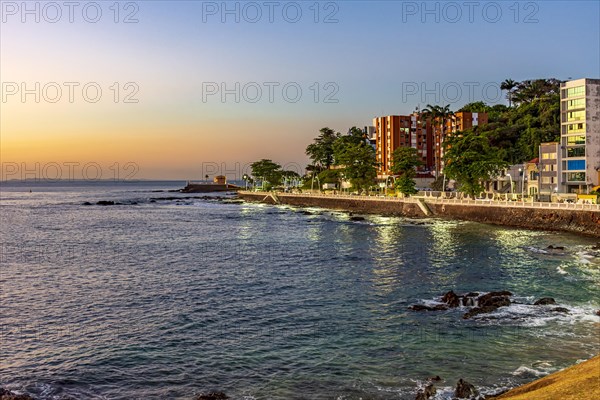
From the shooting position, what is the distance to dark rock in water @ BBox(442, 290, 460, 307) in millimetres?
35562

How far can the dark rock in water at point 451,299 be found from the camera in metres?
35.6

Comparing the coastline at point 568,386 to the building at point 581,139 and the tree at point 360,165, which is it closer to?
the building at point 581,139

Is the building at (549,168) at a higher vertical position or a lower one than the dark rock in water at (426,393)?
higher

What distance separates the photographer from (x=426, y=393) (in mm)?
21250

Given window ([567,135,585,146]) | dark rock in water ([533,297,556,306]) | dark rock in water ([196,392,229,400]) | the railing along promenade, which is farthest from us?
window ([567,135,585,146])

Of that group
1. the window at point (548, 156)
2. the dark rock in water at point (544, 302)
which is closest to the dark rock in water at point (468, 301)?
the dark rock in water at point (544, 302)

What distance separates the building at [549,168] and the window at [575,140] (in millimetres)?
2281

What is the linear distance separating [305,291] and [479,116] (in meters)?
150

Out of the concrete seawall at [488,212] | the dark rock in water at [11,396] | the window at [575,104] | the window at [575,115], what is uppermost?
the window at [575,104]

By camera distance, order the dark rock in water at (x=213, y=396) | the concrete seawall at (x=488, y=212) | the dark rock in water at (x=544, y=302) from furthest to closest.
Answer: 1. the concrete seawall at (x=488, y=212)
2. the dark rock in water at (x=544, y=302)
3. the dark rock in water at (x=213, y=396)

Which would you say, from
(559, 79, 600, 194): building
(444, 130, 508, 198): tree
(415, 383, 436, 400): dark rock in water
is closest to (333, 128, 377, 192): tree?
(444, 130, 508, 198): tree

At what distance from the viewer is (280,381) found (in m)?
23.6

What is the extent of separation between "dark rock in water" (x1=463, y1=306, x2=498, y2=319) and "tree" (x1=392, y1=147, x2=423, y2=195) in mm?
99912

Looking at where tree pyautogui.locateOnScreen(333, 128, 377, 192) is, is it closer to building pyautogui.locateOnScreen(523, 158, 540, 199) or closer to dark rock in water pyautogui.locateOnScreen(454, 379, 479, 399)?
building pyautogui.locateOnScreen(523, 158, 540, 199)
